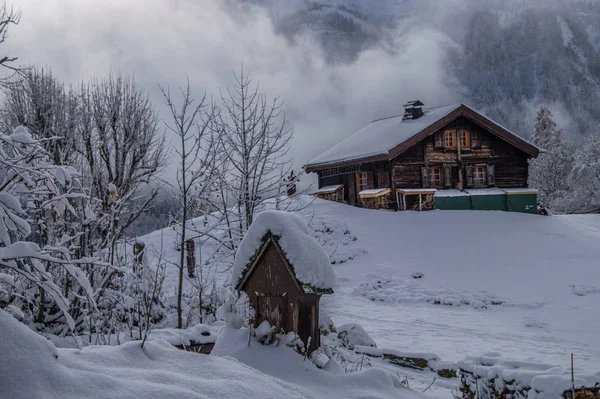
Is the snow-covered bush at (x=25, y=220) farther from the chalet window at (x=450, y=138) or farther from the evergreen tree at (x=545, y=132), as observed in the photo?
the evergreen tree at (x=545, y=132)

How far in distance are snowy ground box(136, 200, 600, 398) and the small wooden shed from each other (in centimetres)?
308

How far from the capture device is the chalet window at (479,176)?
1105 inches

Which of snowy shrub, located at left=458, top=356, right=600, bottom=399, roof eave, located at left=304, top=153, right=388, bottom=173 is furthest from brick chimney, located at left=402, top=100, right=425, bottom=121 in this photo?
snowy shrub, located at left=458, top=356, right=600, bottom=399

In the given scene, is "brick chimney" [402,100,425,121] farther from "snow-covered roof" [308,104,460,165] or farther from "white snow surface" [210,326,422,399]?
"white snow surface" [210,326,422,399]

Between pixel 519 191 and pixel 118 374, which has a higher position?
pixel 519 191

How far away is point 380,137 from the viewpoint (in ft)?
95.6

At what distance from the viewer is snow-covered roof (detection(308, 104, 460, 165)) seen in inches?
1047

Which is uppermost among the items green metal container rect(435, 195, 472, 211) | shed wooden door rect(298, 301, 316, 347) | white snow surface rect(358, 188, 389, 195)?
white snow surface rect(358, 188, 389, 195)

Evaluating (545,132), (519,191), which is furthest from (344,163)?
A: (545,132)

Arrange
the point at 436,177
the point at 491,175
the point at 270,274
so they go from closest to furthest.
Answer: the point at 270,274 → the point at 436,177 → the point at 491,175

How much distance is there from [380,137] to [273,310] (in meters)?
26.4

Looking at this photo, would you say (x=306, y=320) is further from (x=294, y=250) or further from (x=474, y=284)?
(x=474, y=284)

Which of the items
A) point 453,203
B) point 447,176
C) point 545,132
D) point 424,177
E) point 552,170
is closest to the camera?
point 453,203

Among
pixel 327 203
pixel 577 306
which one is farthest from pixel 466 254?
pixel 327 203
